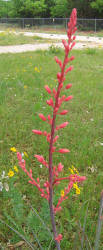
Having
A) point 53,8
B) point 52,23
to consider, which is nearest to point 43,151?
point 52,23

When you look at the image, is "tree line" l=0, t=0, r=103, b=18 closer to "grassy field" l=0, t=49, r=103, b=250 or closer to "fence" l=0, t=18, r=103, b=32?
"fence" l=0, t=18, r=103, b=32

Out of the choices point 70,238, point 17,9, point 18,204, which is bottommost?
point 70,238

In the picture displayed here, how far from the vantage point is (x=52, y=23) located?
33.3 m

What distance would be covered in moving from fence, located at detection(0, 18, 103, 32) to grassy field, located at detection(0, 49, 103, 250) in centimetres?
2510

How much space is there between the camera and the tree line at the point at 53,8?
35281 millimetres

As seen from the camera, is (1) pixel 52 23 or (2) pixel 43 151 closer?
(2) pixel 43 151

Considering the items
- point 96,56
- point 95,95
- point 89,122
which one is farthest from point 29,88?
point 96,56

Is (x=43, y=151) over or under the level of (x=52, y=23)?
under

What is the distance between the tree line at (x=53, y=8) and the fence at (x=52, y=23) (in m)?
5.18

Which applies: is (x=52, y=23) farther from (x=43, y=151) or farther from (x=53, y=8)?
(x=43, y=151)

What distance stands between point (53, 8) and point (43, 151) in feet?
141

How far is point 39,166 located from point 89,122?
51.9 inches

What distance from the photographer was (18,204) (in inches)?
72.6

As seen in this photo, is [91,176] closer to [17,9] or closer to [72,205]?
[72,205]
